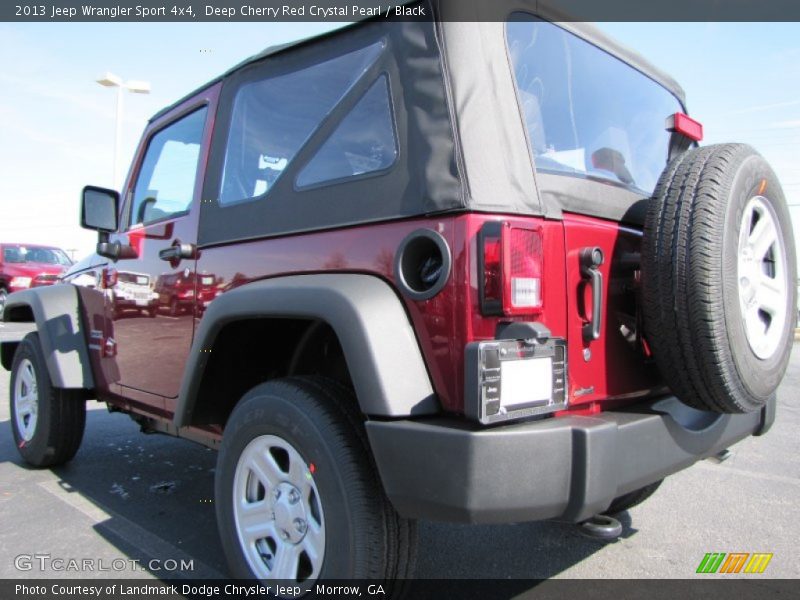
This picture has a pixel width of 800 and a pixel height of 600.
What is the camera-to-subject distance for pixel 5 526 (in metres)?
3.03

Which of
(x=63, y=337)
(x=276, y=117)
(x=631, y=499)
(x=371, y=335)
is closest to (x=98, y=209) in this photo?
(x=63, y=337)

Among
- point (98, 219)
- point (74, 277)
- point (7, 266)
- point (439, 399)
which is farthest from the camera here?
point (7, 266)

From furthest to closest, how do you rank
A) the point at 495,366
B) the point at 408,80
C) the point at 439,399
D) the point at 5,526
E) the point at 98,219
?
the point at 98,219
the point at 5,526
the point at 408,80
the point at 439,399
the point at 495,366

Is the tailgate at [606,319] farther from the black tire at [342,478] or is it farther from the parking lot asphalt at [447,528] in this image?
the parking lot asphalt at [447,528]

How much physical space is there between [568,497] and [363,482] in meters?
0.58

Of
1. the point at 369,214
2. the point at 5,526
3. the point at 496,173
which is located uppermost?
the point at 496,173

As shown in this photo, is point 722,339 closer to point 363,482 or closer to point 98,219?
point 363,482

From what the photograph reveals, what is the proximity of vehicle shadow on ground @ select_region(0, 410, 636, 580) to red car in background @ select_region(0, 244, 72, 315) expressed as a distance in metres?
13.2

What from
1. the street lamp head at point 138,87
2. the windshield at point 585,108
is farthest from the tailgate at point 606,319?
the street lamp head at point 138,87

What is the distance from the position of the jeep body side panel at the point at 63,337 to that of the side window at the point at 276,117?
1.76m

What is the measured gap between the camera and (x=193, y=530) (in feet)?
Result: 9.79

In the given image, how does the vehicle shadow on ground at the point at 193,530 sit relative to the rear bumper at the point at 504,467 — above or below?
below

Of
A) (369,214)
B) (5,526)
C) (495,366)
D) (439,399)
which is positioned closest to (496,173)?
Result: (369,214)

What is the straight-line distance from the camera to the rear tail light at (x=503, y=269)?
1.63 metres
